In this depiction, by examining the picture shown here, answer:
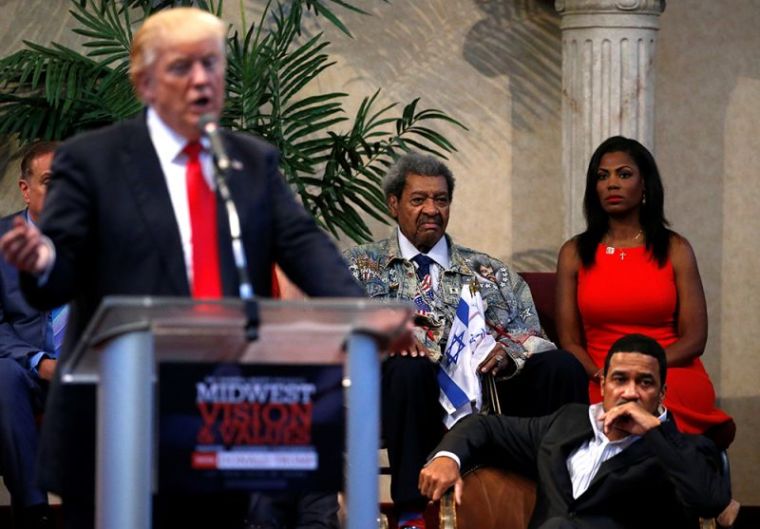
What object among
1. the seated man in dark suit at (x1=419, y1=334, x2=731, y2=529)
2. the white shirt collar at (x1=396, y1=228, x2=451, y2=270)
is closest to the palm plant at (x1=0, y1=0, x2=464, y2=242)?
the white shirt collar at (x1=396, y1=228, x2=451, y2=270)

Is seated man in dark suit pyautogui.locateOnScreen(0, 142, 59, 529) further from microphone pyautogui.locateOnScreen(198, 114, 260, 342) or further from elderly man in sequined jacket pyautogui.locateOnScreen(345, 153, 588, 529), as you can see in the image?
microphone pyautogui.locateOnScreen(198, 114, 260, 342)

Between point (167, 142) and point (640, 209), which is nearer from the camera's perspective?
point (167, 142)

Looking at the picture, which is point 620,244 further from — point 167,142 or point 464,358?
point 167,142

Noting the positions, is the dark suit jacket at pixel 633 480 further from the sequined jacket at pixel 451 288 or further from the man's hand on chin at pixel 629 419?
the sequined jacket at pixel 451 288

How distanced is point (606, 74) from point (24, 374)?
2567 mm

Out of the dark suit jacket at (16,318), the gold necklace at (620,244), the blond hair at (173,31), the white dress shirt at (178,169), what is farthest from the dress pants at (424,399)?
the blond hair at (173,31)

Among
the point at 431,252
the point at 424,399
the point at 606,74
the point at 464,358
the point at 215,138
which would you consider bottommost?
the point at 424,399

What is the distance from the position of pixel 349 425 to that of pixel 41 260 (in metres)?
0.58

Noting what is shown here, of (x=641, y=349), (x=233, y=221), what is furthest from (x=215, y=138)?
(x=641, y=349)

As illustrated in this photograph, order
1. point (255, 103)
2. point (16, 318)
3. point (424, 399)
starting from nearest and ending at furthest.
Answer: point (424, 399)
point (16, 318)
point (255, 103)

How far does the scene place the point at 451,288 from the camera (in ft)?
18.5

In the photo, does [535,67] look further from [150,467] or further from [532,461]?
[150,467]

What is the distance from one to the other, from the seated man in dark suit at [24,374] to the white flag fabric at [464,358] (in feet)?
4.12

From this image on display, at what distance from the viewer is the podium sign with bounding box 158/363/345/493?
8.66ft
